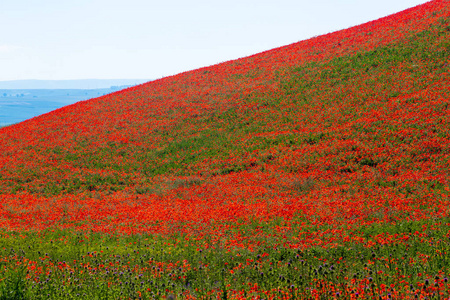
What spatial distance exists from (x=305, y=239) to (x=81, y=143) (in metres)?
26.5

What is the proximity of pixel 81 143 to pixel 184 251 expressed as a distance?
25068 millimetres

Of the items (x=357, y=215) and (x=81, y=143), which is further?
(x=81, y=143)

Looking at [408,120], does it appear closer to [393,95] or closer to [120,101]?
Result: [393,95]

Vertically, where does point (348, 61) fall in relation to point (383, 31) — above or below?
below

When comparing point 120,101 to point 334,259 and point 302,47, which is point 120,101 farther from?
point 334,259

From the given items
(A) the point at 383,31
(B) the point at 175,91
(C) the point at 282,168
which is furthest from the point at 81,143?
(A) the point at 383,31

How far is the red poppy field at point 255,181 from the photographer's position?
8.02 meters

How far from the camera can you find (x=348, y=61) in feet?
116

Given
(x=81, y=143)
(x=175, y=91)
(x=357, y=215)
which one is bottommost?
(x=357, y=215)

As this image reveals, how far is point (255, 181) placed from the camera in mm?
21031

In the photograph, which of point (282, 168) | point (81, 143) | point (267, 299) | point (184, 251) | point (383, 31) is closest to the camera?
point (267, 299)

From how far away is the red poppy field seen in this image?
802cm

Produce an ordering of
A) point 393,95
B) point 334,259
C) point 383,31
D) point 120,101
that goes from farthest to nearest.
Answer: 1. point 120,101
2. point 383,31
3. point 393,95
4. point 334,259

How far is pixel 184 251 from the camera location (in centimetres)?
1073
